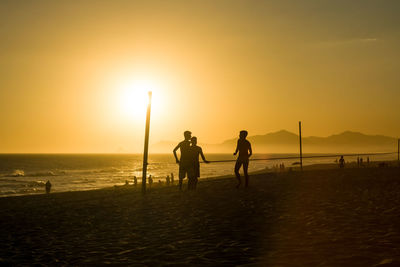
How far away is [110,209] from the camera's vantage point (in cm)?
1156

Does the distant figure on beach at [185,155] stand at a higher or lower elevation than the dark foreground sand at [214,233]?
higher

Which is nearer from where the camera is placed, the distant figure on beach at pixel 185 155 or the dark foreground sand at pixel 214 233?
the dark foreground sand at pixel 214 233

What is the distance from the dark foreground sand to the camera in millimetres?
5320

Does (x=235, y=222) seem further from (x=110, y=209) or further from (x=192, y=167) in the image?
(x=192, y=167)

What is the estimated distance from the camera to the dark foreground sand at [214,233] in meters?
5.32

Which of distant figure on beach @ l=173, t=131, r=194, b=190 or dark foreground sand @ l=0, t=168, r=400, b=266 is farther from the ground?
distant figure on beach @ l=173, t=131, r=194, b=190

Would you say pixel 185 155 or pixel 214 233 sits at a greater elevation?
pixel 185 155

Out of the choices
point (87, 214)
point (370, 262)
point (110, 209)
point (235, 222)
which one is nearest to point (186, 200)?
point (110, 209)

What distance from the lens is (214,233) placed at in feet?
23.4

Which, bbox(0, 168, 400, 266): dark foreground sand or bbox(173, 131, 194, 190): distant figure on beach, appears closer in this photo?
bbox(0, 168, 400, 266): dark foreground sand

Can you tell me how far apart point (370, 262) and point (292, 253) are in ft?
3.34

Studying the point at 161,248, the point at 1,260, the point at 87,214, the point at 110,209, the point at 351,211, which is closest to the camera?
the point at 1,260

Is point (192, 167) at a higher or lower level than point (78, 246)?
higher

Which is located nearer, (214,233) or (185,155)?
(214,233)
